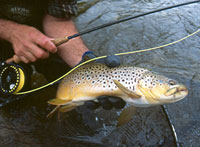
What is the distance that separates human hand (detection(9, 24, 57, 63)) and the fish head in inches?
29.4

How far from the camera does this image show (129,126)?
174 centimetres

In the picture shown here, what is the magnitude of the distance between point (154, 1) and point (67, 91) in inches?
153

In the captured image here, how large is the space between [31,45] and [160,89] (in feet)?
3.46

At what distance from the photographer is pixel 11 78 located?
5.25 ft

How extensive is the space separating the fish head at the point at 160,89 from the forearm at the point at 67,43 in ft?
2.42

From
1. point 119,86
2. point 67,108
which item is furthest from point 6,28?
point 119,86

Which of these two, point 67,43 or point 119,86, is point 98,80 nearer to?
point 119,86

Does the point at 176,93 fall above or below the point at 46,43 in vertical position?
below

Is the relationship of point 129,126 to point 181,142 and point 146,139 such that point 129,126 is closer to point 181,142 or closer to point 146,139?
point 146,139

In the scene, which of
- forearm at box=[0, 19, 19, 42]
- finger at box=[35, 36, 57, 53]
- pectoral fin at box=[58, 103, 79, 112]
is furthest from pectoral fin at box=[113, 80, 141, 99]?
forearm at box=[0, 19, 19, 42]

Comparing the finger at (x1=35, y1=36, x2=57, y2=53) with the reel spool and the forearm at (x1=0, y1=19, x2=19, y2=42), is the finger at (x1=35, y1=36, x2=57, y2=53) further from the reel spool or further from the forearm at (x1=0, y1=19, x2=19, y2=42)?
the forearm at (x1=0, y1=19, x2=19, y2=42)

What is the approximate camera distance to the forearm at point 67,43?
192cm

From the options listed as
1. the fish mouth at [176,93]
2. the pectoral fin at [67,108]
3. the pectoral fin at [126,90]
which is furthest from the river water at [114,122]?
the pectoral fin at [126,90]

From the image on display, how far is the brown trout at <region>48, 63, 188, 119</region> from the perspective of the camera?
4.36 ft
